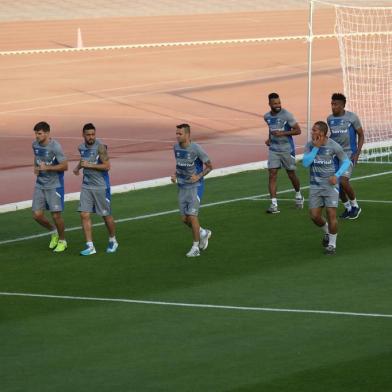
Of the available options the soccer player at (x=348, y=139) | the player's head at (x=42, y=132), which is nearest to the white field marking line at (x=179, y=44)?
the soccer player at (x=348, y=139)

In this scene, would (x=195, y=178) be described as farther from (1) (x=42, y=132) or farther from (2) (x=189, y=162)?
(1) (x=42, y=132)

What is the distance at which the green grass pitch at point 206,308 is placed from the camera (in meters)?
13.2

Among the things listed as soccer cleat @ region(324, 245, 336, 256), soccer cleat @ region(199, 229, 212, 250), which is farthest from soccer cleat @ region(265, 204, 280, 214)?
soccer cleat @ region(324, 245, 336, 256)

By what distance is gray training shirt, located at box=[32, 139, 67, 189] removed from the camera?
20.0 m

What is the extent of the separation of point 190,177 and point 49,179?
2.04 m

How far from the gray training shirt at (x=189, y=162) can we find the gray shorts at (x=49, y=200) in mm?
1719

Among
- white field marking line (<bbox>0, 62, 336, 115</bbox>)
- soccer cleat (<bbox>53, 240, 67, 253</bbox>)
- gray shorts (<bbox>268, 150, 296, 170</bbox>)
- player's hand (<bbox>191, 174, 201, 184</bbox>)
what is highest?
player's hand (<bbox>191, 174, 201, 184</bbox>)

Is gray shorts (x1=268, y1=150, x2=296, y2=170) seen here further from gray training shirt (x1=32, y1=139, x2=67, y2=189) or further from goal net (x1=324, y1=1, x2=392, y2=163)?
goal net (x1=324, y1=1, x2=392, y2=163)

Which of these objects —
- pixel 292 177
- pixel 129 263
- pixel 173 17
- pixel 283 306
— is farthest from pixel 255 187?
pixel 173 17

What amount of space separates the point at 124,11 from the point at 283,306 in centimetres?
5475

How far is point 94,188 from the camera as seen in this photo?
1984 cm

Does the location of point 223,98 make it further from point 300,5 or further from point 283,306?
point 300,5

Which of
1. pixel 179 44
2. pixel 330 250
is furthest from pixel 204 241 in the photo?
pixel 179 44

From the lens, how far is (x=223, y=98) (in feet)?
138
